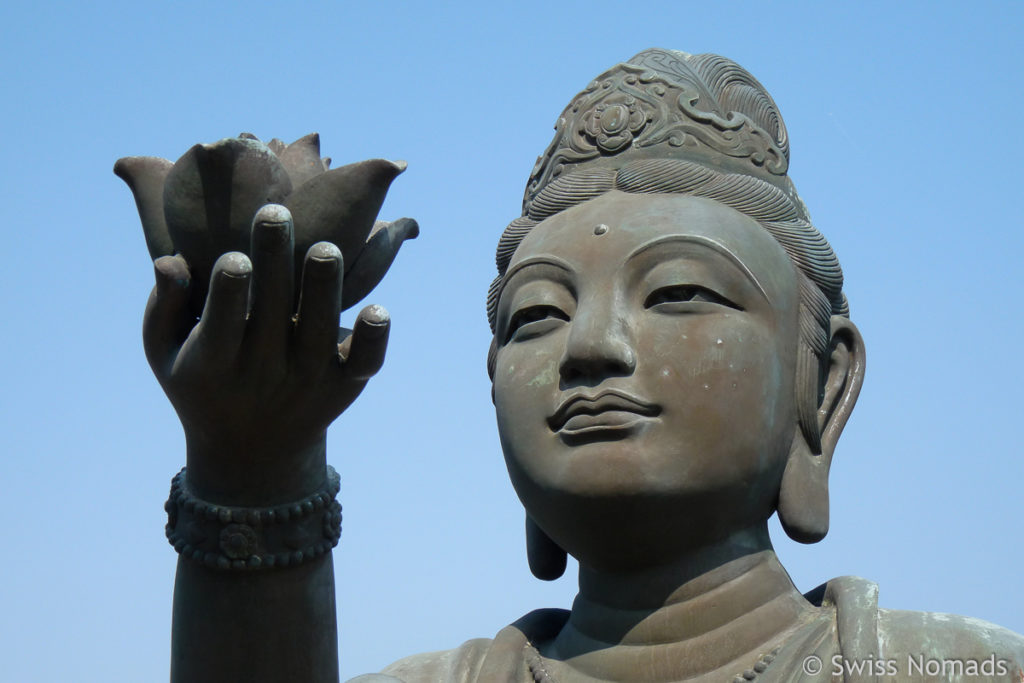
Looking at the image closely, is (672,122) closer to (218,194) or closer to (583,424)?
(583,424)

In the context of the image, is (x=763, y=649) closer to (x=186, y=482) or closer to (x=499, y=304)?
(x=499, y=304)

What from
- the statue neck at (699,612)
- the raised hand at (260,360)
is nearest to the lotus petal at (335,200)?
the raised hand at (260,360)

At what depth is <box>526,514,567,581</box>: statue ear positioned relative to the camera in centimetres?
623

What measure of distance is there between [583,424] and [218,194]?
1.48m

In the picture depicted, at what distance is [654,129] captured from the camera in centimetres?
634

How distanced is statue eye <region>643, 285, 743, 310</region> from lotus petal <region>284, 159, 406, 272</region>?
3.54 ft

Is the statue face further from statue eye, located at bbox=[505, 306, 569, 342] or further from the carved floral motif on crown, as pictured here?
the carved floral motif on crown

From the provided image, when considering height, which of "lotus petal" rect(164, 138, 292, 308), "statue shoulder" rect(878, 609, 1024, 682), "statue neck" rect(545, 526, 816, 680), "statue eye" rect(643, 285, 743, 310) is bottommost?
"statue shoulder" rect(878, 609, 1024, 682)

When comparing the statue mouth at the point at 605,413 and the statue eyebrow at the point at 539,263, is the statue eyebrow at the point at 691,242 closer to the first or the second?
the statue eyebrow at the point at 539,263

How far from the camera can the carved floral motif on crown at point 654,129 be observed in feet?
20.7

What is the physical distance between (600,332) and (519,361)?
0.44 m

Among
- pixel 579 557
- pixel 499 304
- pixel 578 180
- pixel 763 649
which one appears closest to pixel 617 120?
pixel 578 180

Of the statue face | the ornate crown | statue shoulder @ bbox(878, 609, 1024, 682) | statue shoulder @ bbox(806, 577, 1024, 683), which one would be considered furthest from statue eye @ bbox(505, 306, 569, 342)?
statue shoulder @ bbox(878, 609, 1024, 682)

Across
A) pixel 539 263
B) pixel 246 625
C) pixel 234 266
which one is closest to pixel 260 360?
pixel 234 266
